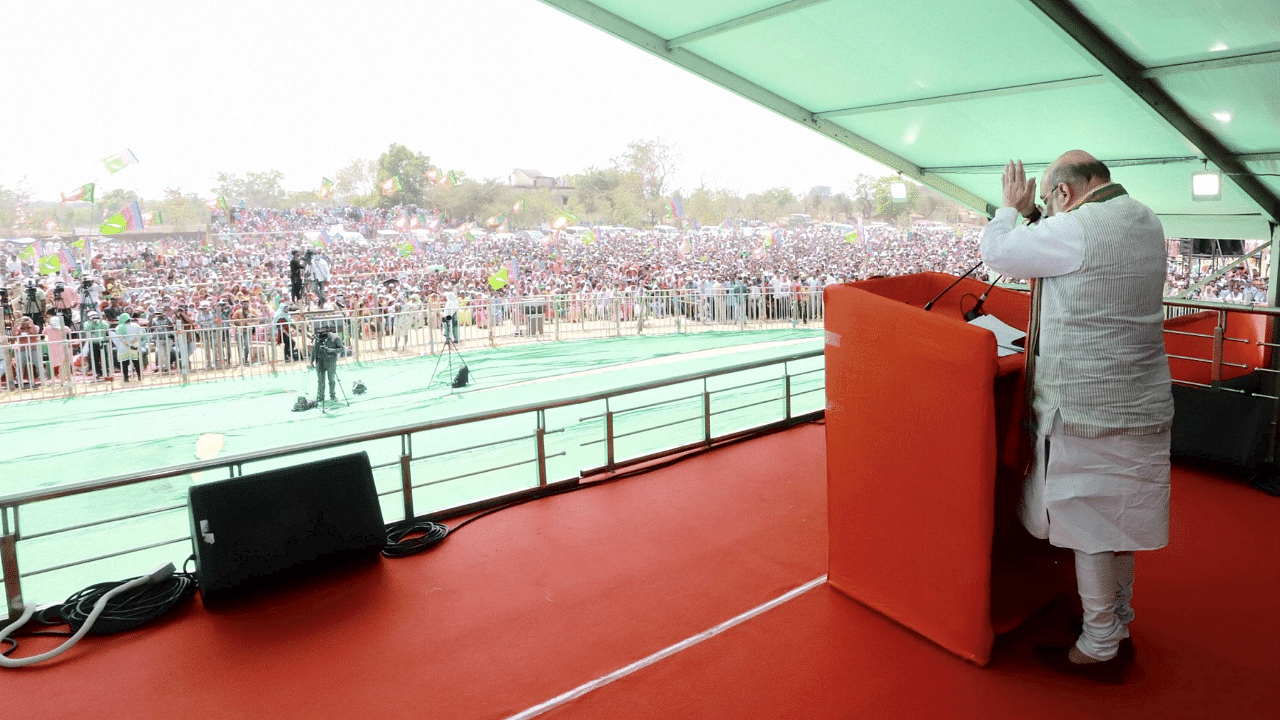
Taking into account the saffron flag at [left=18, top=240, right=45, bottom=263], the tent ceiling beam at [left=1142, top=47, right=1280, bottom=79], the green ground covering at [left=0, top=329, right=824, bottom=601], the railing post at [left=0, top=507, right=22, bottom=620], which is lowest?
the green ground covering at [left=0, top=329, right=824, bottom=601]

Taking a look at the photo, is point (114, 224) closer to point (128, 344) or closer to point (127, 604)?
point (128, 344)

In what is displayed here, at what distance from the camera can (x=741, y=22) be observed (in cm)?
505

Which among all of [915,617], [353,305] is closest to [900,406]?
[915,617]

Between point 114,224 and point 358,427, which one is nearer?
point 114,224

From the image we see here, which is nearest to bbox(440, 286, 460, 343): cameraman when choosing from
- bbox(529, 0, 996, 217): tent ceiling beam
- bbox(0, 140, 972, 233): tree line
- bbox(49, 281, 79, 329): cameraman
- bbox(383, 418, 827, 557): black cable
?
bbox(0, 140, 972, 233): tree line

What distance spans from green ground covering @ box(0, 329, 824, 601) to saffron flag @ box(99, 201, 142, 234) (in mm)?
2769

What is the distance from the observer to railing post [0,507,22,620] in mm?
2641

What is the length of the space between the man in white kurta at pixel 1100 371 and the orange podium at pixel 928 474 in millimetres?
157

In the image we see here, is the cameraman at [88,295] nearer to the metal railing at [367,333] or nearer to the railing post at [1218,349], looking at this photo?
the metal railing at [367,333]

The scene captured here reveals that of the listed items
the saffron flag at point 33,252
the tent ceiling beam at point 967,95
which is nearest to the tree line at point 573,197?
the saffron flag at point 33,252

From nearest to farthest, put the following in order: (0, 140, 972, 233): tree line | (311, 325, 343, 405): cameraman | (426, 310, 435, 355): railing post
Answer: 1. (311, 325, 343, 405): cameraman
2. (0, 140, 972, 233): tree line
3. (426, 310, 435, 355): railing post

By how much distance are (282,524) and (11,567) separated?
0.95 metres

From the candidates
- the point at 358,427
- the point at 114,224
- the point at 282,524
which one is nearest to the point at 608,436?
the point at 282,524

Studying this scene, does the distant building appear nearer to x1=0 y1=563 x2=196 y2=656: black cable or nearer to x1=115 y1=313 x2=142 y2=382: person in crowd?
x1=115 y1=313 x2=142 y2=382: person in crowd
